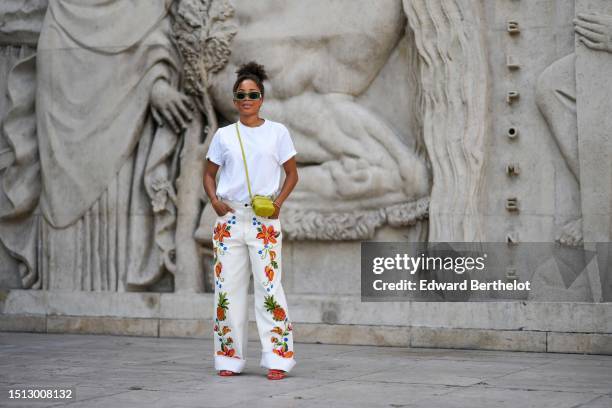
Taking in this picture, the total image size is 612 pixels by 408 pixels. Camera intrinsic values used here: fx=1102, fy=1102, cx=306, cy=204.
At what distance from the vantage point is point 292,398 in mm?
5828

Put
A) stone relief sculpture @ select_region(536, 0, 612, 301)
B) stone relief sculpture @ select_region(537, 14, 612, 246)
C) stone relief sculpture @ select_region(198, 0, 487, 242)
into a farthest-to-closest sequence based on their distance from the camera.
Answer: stone relief sculpture @ select_region(198, 0, 487, 242)
stone relief sculpture @ select_region(537, 14, 612, 246)
stone relief sculpture @ select_region(536, 0, 612, 301)

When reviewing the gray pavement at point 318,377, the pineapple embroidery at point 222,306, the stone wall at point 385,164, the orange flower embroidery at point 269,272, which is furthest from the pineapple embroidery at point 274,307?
the stone wall at point 385,164

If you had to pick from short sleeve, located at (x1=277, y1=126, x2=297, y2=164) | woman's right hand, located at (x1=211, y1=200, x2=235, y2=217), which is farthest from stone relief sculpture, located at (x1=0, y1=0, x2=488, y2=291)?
woman's right hand, located at (x1=211, y1=200, x2=235, y2=217)

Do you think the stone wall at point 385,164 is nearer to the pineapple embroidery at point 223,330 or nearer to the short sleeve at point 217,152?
the pineapple embroidery at point 223,330

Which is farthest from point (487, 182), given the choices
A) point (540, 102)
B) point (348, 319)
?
point (348, 319)

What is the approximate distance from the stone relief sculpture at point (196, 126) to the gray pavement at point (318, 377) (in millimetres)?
1289

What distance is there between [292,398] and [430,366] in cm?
180

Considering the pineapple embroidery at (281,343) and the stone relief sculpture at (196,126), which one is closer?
the pineapple embroidery at (281,343)

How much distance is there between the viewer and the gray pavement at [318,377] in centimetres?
574

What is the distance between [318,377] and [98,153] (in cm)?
435

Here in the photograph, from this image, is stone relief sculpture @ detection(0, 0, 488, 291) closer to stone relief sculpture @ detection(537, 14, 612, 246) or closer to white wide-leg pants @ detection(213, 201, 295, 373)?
stone relief sculpture @ detection(537, 14, 612, 246)

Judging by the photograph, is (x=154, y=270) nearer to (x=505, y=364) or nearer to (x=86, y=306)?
(x=86, y=306)

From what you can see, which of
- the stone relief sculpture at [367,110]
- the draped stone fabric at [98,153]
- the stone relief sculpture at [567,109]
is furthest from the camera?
the draped stone fabric at [98,153]

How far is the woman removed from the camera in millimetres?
6613
